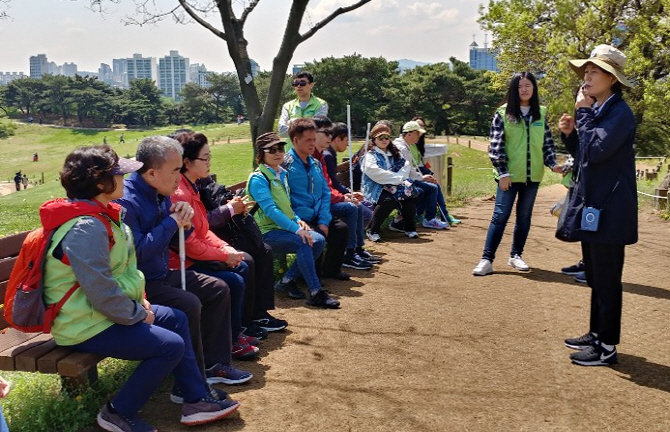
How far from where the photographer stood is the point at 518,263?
23.7 ft

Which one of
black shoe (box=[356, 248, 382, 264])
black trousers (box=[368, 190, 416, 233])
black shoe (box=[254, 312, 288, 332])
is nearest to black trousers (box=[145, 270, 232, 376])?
black shoe (box=[254, 312, 288, 332])

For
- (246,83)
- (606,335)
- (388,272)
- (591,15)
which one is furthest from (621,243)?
(591,15)

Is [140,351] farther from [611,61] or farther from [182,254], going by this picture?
[611,61]

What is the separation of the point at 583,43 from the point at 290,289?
1006 inches

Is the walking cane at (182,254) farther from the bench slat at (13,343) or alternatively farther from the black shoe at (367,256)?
the black shoe at (367,256)

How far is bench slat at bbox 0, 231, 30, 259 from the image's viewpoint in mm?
3832

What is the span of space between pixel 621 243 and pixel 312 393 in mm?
2158

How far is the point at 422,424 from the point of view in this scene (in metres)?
3.73

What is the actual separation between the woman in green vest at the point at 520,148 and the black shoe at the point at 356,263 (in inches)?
52.4

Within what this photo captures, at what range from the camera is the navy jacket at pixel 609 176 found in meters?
4.42

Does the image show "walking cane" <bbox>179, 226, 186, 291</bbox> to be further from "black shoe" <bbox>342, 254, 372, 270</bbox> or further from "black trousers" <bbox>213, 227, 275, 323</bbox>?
"black shoe" <bbox>342, 254, 372, 270</bbox>

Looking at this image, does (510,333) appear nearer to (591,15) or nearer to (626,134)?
(626,134)

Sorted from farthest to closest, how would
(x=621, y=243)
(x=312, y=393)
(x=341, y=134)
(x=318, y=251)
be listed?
(x=341, y=134)
(x=318, y=251)
(x=621, y=243)
(x=312, y=393)

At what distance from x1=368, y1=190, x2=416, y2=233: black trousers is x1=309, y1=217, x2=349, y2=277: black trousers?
6.12 ft
